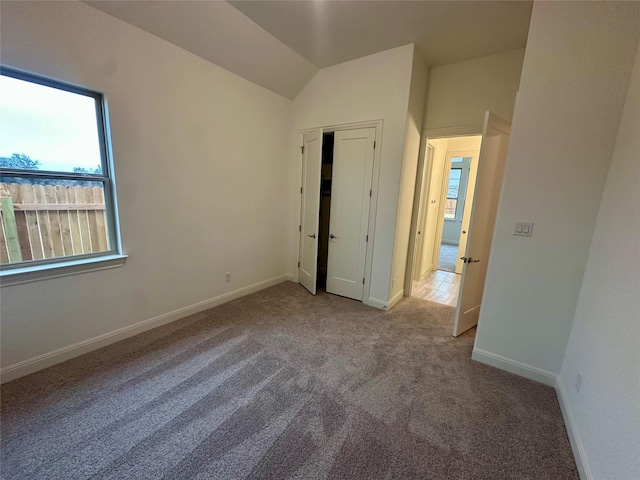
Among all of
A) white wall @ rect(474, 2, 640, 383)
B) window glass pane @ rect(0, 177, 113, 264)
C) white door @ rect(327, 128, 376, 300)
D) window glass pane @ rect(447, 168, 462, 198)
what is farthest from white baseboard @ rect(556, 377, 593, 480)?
window glass pane @ rect(447, 168, 462, 198)

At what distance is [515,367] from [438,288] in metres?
2.13

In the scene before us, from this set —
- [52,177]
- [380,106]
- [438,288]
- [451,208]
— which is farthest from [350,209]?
[451,208]

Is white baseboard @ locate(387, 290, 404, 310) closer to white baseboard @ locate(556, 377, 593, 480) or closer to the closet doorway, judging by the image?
the closet doorway

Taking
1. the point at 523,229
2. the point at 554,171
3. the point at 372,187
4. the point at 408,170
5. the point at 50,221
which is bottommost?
the point at 50,221

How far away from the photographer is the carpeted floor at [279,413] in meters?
1.38

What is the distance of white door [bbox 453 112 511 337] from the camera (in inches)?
96.0

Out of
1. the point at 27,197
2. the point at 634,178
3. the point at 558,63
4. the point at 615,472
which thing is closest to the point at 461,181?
the point at 558,63

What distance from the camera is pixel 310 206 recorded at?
3.82m

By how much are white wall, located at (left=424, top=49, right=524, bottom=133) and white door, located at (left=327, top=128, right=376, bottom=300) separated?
3.26ft

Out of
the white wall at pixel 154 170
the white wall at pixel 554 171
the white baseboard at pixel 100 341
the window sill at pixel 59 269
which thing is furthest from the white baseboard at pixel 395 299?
the window sill at pixel 59 269

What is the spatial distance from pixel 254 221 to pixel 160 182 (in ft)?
4.38

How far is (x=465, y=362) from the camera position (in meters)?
2.33

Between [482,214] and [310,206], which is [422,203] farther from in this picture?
[310,206]

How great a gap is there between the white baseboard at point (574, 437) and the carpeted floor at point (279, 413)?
1.8 inches
